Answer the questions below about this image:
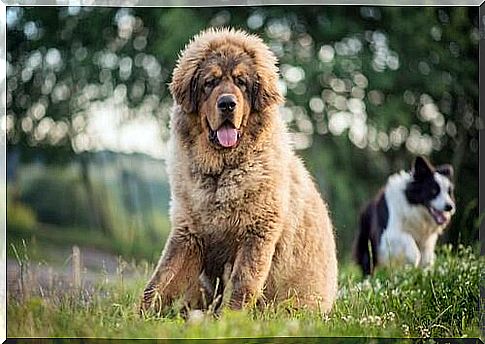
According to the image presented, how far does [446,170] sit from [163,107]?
6.12 feet

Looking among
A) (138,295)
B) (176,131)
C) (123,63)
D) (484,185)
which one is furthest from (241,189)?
(484,185)

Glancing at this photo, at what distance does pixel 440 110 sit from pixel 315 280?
142 centimetres

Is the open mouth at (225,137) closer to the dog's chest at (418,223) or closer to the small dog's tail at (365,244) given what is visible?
the small dog's tail at (365,244)

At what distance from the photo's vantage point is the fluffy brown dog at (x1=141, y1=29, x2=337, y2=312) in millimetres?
5164

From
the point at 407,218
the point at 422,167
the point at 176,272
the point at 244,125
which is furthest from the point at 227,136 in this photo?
the point at 407,218

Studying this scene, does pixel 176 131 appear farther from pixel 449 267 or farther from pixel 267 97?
pixel 449 267

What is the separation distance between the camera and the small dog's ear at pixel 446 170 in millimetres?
5879

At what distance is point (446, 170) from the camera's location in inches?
233

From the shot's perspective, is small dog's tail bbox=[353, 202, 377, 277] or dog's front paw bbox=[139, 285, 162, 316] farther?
small dog's tail bbox=[353, 202, 377, 277]

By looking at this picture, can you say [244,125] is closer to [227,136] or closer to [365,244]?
[227,136]

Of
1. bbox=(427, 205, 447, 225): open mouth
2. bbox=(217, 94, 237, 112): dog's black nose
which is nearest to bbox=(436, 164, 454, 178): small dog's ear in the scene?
bbox=(427, 205, 447, 225): open mouth

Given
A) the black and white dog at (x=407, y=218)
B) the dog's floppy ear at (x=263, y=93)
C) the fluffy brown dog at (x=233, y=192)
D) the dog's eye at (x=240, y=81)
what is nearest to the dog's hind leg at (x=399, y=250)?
the black and white dog at (x=407, y=218)

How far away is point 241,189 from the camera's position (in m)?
5.21

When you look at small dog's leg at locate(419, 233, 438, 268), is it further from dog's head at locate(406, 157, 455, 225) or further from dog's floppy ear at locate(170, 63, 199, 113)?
dog's floppy ear at locate(170, 63, 199, 113)
